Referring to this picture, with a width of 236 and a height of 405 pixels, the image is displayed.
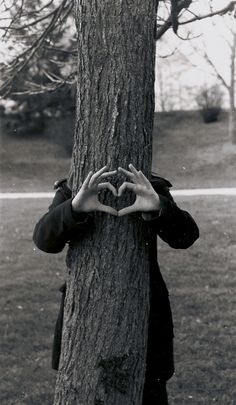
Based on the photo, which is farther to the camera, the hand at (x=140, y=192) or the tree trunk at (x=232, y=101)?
the tree trunk at (x=232, y=101)

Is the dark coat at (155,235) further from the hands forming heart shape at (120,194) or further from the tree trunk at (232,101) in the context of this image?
the tree trunk at (232,101)

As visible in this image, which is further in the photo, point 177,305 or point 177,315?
point 177,305

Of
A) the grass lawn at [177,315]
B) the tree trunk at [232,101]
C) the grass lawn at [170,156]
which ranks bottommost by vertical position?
the grass lawn at [177,315]

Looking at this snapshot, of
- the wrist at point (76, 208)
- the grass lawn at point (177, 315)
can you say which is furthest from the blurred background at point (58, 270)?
the wrist at point (76, 208)

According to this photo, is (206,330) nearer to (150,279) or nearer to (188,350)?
(188,350)

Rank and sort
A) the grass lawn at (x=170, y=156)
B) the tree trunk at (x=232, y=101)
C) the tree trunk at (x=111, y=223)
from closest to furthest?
the tree trunk at (x=111, y=223) → the tree trunk at (x=232, y=101) → the grass lawn at (x=170, y=156)

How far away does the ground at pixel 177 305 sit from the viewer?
4551mm

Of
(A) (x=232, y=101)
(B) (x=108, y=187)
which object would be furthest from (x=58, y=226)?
(A) (x=232, y=101)

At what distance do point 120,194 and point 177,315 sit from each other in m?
3.95

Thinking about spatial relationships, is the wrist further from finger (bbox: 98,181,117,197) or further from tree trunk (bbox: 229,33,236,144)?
tree trunk (bbox: 229,33,236,144)

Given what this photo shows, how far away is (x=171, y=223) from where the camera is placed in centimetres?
250

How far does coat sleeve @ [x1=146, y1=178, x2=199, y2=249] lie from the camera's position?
8.04 feet

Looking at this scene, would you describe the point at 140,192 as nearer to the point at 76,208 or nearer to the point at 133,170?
the point at 133,170

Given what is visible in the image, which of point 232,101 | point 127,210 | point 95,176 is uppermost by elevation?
point 232,101
